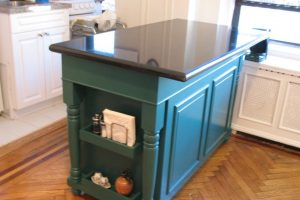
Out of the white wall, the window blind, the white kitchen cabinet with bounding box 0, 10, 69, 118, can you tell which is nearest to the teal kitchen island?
the white wall

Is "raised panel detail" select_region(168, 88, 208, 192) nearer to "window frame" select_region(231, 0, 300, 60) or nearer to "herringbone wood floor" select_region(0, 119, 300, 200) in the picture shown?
"herringbone wood floor" select_region(0, 119, 300, 200)

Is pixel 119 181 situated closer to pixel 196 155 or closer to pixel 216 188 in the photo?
pixel 196 155

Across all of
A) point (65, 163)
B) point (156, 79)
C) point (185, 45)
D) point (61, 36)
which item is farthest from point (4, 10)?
point (156, 79)

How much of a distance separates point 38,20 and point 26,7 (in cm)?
18

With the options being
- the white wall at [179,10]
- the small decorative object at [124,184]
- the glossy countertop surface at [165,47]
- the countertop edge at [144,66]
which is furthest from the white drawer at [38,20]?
the small decorative object at [124,184]

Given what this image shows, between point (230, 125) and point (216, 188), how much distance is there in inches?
29.1

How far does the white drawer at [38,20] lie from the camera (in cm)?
283

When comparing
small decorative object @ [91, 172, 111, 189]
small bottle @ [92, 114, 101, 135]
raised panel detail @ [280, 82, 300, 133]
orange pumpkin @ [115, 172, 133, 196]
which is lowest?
small decorative object @ [91, 172, 111, 189]

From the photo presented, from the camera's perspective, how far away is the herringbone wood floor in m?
2.25

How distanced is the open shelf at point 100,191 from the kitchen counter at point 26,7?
1.58 m

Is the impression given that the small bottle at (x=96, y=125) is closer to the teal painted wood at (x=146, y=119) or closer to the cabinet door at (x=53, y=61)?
the teal painted wood at (x=146, y=119)

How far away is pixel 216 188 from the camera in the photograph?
236cm

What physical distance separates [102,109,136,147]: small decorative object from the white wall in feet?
5.77

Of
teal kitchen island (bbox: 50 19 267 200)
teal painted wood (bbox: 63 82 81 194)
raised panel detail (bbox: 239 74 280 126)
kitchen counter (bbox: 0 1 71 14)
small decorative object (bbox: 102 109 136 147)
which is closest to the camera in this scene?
teal kitchen island (bbox: 50 19 267 200)
